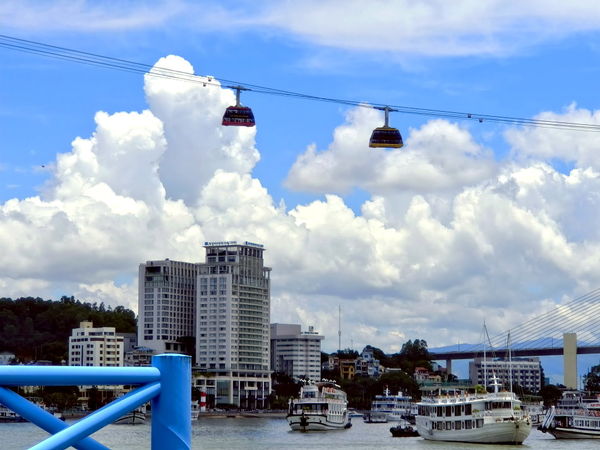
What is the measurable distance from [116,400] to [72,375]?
0.22m

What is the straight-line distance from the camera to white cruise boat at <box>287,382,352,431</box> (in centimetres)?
13162

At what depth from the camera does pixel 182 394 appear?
5.82 m

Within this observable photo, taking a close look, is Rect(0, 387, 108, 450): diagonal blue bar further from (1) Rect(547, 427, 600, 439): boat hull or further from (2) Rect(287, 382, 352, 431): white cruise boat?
(2) Rect(287, 382, 352, 431): white cruise boat

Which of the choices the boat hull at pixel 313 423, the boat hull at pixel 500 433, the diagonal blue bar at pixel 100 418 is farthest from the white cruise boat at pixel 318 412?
the diagonal blue bar at pixel 100 418

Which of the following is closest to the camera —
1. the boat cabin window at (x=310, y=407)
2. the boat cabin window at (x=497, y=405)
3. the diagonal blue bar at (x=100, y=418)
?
the diagonal blue bar at (x=100, y=418)

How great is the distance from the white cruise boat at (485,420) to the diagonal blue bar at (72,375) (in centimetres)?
8826

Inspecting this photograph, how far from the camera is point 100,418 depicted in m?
5.39

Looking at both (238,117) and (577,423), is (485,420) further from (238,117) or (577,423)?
(238,117)

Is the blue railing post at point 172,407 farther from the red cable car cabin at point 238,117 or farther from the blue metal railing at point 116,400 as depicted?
the red cable car cabin at point 238,117

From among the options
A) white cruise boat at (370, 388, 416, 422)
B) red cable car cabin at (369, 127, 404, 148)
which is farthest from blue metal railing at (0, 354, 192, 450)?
white cruise boat at (370, 388, 416, 422)

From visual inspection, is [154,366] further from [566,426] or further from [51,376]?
[566,426]

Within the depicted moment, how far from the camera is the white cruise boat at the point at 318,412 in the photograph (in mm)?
131625

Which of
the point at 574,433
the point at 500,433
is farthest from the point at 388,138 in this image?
the point at 574,433

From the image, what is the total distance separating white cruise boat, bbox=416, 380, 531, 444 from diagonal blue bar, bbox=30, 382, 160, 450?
3473 inches
